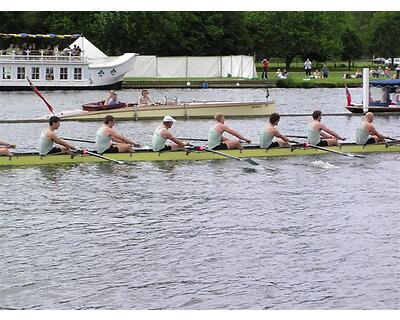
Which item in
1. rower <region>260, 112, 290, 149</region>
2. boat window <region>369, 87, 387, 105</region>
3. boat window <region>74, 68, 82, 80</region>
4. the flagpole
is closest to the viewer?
rower <region>260, 112, 290, 149</region>

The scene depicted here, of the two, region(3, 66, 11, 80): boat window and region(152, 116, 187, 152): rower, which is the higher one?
region(3, 66, 11, 80): boat window

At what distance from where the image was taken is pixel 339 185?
23734 mm

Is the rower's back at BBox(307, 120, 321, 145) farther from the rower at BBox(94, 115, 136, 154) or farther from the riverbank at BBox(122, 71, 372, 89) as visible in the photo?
the riverbank at BBox(122, 71, 372, 89)

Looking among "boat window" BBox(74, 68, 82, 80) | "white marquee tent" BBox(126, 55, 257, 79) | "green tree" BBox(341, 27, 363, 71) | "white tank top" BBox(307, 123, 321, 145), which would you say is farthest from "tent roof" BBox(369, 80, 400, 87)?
"green tree" BBox(341, 27, 363, 71)

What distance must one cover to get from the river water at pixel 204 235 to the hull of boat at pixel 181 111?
44.7 ft

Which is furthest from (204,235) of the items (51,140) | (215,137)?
(215,137)

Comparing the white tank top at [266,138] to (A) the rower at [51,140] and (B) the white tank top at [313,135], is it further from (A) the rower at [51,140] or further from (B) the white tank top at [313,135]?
(A) the rower at [51,140]

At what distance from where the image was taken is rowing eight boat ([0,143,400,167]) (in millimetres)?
23781

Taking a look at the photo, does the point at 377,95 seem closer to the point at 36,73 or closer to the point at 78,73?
the point at 78,73

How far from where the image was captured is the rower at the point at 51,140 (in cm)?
2331

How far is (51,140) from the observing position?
77.6 feet

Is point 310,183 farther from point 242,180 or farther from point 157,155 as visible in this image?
point 157,155

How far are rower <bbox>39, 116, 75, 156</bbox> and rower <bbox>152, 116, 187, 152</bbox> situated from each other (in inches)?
95.9

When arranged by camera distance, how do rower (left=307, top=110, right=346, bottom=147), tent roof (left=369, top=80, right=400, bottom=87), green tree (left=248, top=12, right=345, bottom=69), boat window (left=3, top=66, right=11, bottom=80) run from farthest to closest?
1. green tree (left=248, top=12, right=345, bottom=69)
2. boat window (left=3, top=66, right=11, bottom=80)
3. tent roof (left=369, top=80, right=400, bottom=87)
4. rower (left=307, top=110, right=346, bottom=147)
